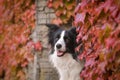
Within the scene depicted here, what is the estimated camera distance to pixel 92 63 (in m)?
4.89

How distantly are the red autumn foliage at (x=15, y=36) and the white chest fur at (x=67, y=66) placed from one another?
132 cm

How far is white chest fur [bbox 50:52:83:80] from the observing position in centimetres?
629

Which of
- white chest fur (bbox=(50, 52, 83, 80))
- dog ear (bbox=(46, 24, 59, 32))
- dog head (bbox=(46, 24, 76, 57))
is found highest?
dog ear (bbox=(46, 24, 59, 32))

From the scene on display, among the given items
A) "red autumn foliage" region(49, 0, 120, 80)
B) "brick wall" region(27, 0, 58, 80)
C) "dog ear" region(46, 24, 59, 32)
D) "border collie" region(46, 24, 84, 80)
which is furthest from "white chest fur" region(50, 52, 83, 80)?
"red autumn foliage" region(49, 0, 120, 80)

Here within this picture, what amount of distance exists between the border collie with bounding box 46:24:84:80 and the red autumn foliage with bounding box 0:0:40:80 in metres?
1.35

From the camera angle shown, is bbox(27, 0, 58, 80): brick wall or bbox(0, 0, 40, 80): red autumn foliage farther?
bbox(0, 0, 40, 80): red autumn foliage

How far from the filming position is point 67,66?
642cm

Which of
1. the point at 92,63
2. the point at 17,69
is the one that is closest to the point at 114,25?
the point at 92,63

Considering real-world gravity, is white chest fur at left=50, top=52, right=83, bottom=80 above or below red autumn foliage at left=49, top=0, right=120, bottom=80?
below

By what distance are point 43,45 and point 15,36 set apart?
3.43ft

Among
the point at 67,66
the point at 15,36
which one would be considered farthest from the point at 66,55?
the point at 15,36

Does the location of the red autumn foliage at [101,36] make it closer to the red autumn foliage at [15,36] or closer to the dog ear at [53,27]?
the dog ear at [53,27]

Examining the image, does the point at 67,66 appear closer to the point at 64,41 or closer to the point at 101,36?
the point at 64,41

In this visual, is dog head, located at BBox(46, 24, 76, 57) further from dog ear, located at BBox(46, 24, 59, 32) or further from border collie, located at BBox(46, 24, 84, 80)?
dog ear, located at BBox(46, 24, 59, 32)
